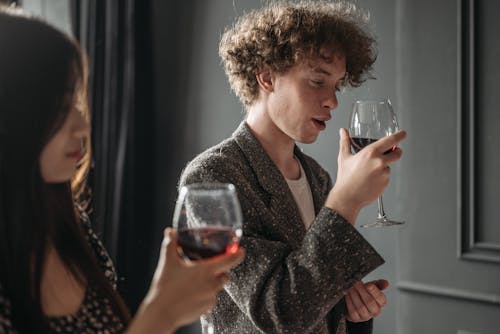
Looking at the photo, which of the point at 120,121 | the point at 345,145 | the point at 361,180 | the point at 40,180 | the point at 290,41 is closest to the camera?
the point at 40,180

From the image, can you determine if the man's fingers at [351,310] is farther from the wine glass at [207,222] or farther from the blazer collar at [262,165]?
the wine glass at [207,222]

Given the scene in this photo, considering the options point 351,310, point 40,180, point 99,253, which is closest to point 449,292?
point 351,310

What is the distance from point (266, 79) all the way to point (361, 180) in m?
0.50

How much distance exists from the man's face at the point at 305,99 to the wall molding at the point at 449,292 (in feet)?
2.96

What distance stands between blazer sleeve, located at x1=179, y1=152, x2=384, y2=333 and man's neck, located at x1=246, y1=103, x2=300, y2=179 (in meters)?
0.37

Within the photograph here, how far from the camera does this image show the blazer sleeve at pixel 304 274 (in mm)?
1358

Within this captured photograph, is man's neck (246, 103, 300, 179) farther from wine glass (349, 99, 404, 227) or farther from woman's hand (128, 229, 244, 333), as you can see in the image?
woman's hand (128, 229, 244, 333)

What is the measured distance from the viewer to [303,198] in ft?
5.78

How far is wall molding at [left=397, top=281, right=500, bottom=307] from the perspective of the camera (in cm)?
220

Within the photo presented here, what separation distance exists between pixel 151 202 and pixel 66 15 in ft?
3.10

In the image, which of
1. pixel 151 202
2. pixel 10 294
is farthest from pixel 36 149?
pixel 151 202

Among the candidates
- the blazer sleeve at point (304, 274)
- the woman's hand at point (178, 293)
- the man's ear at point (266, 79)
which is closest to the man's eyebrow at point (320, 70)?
the man's ear at point (266, 79)

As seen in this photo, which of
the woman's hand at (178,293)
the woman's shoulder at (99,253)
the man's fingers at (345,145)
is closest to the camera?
the woman's hand at (178,293)

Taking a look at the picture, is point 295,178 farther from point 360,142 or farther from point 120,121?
point 120,121
